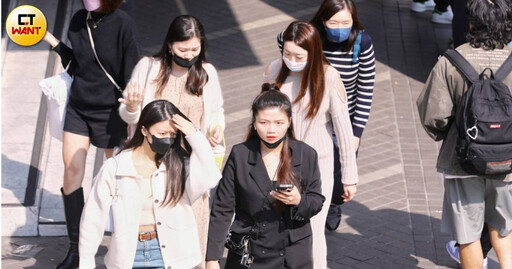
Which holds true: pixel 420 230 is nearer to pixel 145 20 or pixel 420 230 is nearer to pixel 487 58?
pixel 487 58

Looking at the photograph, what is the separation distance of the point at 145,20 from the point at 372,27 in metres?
2.80

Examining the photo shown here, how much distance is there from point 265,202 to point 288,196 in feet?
0.82

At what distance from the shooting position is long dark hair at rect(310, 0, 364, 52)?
6973 mm

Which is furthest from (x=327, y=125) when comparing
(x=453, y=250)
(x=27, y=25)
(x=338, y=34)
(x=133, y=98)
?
(x=27, y=25)

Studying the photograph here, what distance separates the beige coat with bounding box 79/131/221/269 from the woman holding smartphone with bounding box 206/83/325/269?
0.17m

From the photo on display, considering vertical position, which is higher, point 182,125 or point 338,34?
point 182,125

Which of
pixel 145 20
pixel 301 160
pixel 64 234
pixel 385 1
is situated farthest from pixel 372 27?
pixel 301 160

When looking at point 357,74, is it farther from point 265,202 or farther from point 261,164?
point 265,202

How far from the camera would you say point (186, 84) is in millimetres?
6773

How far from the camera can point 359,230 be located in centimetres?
837

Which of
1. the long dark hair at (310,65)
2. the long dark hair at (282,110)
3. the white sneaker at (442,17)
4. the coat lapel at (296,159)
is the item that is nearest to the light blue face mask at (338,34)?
the long dark hair at (310,65)

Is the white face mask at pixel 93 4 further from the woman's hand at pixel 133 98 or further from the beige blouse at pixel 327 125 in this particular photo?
the beige blouse at pixel 327 125

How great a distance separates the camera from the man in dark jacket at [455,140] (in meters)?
6.48

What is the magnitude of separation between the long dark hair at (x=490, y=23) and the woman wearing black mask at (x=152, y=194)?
1.88 metres
